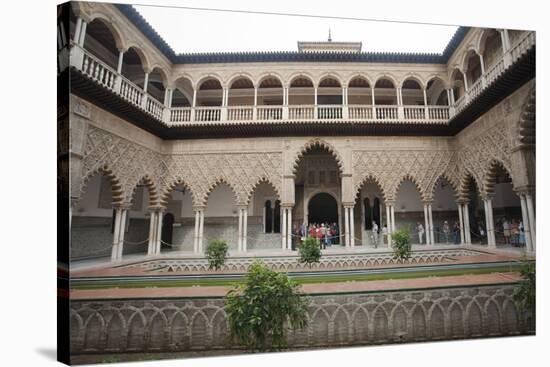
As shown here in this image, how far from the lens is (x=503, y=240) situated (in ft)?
13.4

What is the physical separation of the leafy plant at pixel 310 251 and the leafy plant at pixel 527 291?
2.62 metres

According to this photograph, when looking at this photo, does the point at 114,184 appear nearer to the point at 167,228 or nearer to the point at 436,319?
the point at 167,228

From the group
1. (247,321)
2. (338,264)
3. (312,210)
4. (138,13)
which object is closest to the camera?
(247,321)

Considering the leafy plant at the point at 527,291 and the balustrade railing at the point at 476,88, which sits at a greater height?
the balustrade railing at the point at 476,88

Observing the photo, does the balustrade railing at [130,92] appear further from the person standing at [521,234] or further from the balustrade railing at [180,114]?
the person standing at [521,234]

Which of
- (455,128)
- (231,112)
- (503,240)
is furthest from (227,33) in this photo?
(503,240)

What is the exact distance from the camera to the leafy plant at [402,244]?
162 inches

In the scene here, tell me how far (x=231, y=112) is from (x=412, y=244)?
4.02 meters

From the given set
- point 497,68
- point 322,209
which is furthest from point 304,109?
point 497,68

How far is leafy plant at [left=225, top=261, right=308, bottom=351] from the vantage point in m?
2.91

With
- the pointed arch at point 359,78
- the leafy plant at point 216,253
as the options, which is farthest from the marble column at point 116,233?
the pointed arch at point 359,78

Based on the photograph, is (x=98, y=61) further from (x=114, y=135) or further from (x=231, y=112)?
(x=231, y=112)

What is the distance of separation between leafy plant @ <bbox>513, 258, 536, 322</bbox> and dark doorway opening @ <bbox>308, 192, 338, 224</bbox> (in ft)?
8.48

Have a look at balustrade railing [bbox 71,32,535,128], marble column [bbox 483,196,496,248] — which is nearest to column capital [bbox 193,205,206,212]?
balustrade railing [bbox 71,32,535,128]
